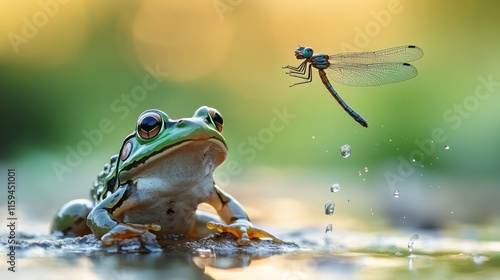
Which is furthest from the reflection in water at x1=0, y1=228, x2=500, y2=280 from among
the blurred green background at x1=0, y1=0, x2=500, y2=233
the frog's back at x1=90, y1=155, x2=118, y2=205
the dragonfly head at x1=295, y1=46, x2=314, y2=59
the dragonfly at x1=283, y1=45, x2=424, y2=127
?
the blurred green background at x1=0, y1=0, x2=500, y2=233

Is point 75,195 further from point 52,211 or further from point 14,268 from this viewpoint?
point 14,268

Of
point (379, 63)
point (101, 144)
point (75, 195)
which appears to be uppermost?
point (101, 144)

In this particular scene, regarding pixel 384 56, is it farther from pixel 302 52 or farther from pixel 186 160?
pixel 186 160

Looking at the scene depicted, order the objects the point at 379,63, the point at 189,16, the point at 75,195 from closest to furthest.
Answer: the point at 379,63
the point at 75,195
the point at 189,16

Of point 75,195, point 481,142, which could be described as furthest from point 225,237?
point 481,142

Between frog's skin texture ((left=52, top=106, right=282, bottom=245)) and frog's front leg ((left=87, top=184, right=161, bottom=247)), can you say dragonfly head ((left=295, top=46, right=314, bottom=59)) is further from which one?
frog's front leg ((left=87, top=184, right=161, bottom=247))

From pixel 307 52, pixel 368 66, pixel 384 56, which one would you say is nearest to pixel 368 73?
pixel 368 66
